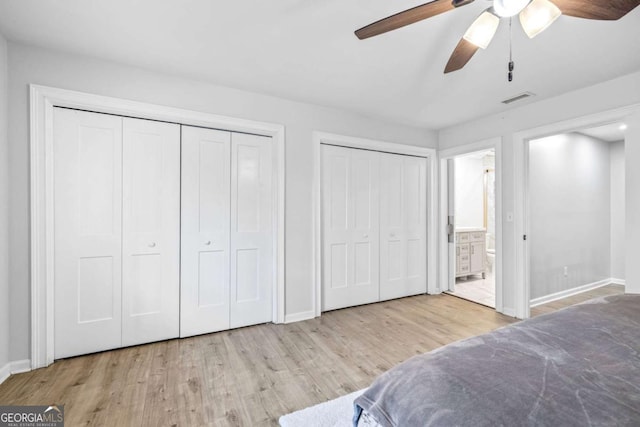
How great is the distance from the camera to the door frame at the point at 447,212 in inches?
133

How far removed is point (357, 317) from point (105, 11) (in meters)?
3.33

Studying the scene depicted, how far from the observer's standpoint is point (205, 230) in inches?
109

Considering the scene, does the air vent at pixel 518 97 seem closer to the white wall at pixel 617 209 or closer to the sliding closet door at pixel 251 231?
the sliding closet door at pixel 251 231

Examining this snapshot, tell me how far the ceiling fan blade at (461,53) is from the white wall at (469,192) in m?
3.95

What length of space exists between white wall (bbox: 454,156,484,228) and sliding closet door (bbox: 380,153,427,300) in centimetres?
170

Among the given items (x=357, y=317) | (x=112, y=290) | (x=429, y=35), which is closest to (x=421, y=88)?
(x=429, y=35)

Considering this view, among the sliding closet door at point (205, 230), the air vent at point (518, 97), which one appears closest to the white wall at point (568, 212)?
the air vent at point (518, 97)

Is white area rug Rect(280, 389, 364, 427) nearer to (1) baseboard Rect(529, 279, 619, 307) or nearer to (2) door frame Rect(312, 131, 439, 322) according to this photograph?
(2) door frame Rect(312, 131, 439, 322)

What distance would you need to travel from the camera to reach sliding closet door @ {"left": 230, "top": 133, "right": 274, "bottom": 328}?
2.90 m

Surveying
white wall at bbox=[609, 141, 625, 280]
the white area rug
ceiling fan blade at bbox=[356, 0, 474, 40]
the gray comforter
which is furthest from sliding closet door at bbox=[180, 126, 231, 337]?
white wall at bbox=[609, 141, 625, 280]

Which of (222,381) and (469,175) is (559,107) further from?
(222,381)

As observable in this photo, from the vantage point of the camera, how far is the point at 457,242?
4.79 meters

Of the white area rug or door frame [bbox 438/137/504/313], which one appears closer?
the white area rug

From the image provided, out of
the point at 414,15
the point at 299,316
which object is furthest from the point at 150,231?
the point at 414,15
